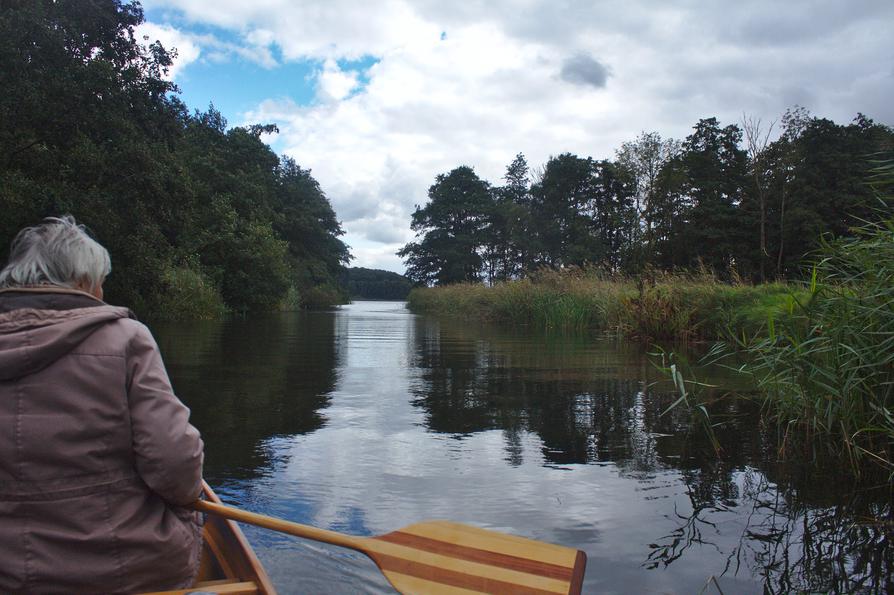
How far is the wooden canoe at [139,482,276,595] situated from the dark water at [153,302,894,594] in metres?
0.45

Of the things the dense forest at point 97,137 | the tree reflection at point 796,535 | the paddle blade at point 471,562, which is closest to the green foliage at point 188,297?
the dense forest at point 97,137

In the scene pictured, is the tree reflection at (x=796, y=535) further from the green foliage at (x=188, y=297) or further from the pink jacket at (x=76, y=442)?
the green foliage at (x=188, y=297)

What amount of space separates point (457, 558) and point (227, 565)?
2.90ft

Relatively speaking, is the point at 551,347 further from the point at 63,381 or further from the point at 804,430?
the point at 63,381

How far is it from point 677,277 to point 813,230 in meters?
21.2

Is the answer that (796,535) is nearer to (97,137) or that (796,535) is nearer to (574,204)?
(97,137)

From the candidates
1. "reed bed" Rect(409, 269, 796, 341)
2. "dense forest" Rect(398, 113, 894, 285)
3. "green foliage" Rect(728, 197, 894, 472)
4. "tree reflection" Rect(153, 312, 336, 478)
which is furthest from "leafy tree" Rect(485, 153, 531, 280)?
"green foliage" Rect(728, 197, 894, 472)

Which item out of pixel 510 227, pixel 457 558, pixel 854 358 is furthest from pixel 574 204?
pixel 457 558

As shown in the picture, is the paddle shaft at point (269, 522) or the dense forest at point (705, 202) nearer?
the paddle shaft at point (269, 522)

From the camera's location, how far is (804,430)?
5.69m

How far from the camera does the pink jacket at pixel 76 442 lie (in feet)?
6.25

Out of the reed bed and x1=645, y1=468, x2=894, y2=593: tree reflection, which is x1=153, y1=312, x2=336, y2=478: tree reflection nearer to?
x1=645, y1=468, x2=894, y2=593: tree reflection

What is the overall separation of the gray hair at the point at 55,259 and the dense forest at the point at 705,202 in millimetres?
20147

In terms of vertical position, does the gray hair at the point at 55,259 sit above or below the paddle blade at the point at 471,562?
above
